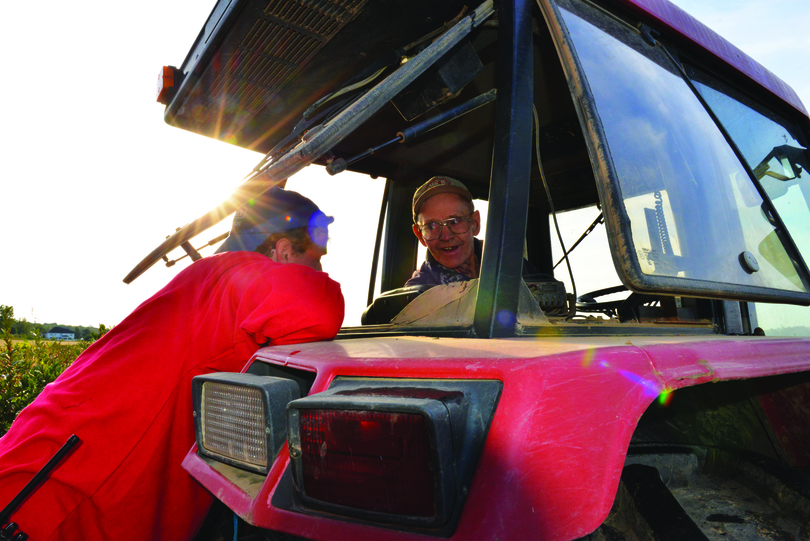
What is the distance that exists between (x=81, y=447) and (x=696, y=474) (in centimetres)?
167

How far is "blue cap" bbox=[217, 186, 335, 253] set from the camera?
79.4 inches

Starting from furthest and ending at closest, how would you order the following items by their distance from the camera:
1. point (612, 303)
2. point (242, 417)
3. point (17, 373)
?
point (17, 373) < point (612, 303) < point (242, 417)

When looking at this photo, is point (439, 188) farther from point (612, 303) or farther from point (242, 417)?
point (242, 417)

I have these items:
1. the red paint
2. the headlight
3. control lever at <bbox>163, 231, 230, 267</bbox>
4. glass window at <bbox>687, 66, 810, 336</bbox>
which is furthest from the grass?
glass window at <bbox>687, 66, 810, 336</bbox>

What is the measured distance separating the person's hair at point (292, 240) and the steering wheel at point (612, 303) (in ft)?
5.48

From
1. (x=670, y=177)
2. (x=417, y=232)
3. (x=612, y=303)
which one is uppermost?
(x=417, y=232)

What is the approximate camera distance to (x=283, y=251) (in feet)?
6.88

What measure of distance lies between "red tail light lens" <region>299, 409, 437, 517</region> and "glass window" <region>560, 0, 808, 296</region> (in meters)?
0.76

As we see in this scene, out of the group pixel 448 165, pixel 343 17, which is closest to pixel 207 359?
pixel 343 17

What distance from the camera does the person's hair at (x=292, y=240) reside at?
A: 6.83 ft

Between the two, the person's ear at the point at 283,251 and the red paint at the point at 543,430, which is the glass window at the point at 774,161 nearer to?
the red paint at the point at 543,430

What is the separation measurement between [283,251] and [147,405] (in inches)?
36.3

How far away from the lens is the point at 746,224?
158cm

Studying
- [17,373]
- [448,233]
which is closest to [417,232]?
[448,233]
